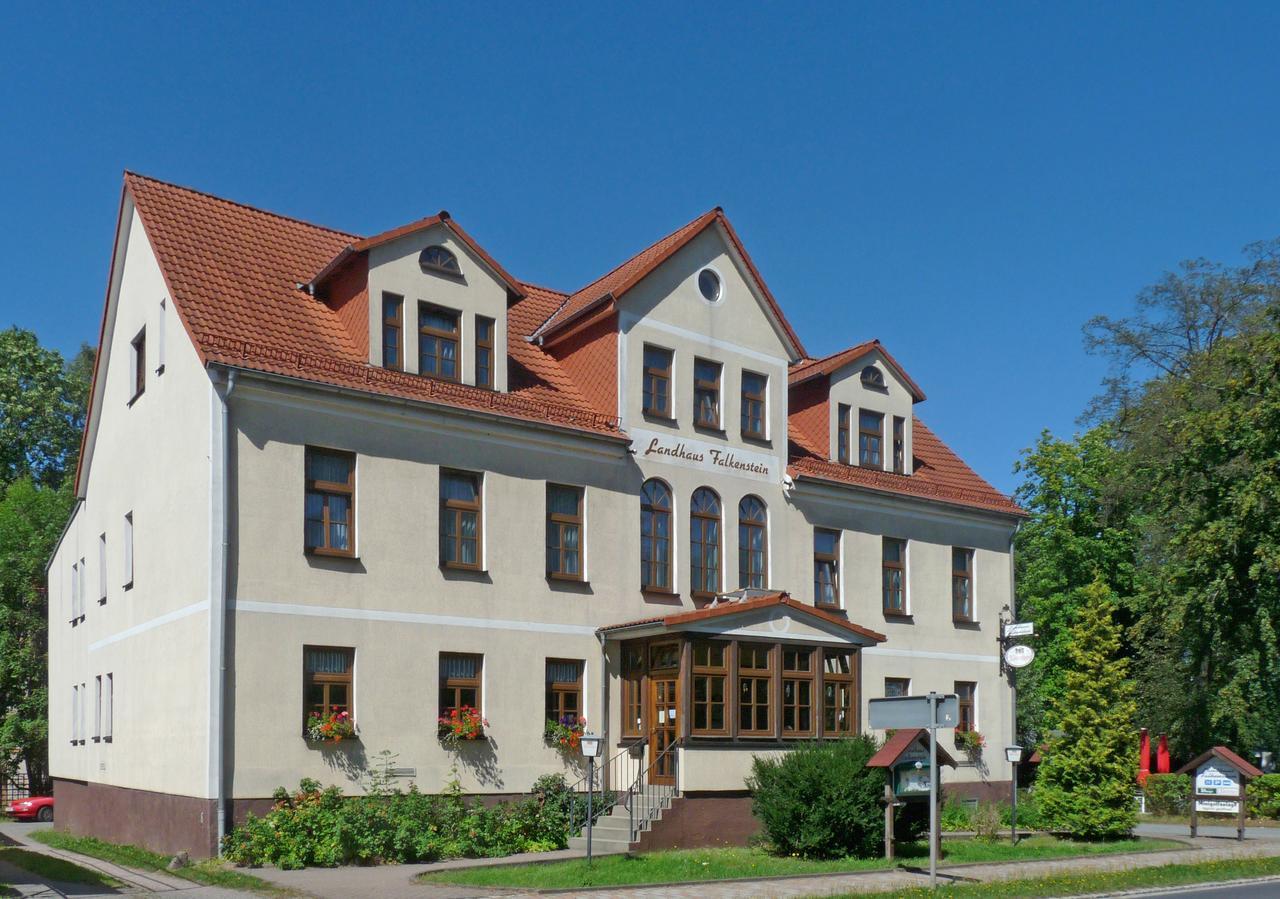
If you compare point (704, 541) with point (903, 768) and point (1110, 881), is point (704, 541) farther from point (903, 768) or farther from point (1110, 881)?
point (1110, 881)

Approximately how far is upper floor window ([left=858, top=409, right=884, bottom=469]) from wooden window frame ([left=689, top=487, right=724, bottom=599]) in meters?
5.22

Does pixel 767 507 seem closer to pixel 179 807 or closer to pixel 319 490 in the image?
pixel 319 490

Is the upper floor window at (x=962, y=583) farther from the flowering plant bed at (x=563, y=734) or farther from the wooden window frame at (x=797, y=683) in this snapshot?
the flowering plant bed at (x=563, y=734)

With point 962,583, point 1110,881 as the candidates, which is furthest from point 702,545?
point 1110,881

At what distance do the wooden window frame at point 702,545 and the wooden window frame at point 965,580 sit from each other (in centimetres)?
764

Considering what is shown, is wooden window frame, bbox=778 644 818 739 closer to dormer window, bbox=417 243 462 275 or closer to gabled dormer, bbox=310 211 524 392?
→ gabled dormer, bbox=310 211 524 392

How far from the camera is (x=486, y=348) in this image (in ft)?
81.7

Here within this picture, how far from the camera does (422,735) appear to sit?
22688 millimetres

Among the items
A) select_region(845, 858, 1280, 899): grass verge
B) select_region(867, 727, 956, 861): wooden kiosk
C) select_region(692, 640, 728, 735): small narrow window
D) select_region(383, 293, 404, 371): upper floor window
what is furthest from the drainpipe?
select_region(867, 727, 956, 861): wooden kiosk

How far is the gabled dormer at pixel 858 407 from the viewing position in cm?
3094

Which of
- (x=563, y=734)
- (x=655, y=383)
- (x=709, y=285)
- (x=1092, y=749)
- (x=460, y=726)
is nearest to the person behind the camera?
(x=460, y=726)

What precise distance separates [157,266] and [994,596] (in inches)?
811

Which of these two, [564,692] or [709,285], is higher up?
[709,285]

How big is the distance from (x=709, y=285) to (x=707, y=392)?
7.27 feet
